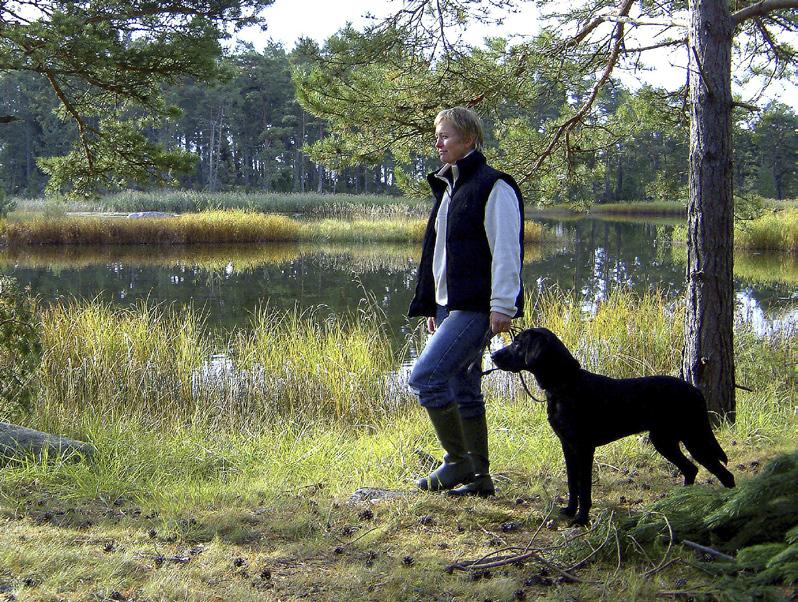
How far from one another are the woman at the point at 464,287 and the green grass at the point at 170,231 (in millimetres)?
22243

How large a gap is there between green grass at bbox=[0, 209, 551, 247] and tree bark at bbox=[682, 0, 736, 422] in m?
21.6

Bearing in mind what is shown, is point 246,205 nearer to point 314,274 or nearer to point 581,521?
point 314,274

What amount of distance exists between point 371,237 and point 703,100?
23.2 meters

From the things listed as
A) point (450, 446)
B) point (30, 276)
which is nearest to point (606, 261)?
point (30, 276)

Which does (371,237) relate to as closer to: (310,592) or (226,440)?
(226,440)

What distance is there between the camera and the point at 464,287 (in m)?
3.71

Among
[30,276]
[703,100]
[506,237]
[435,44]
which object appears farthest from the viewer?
[30,276]

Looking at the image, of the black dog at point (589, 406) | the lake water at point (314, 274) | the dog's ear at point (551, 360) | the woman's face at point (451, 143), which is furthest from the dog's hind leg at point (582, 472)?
the lake water at point (314, 274)

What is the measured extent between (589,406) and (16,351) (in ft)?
15.2

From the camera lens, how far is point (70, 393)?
23.5 feet

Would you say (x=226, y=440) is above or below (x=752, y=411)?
below

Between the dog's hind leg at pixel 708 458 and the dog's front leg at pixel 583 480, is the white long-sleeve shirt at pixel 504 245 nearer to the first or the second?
the dog's front leg at pixel 583 480

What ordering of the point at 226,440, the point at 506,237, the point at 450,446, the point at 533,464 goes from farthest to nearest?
the point at 226,440, the point at 533,464, the point at 450,446, the point at 506,237

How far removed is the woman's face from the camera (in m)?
3.78
